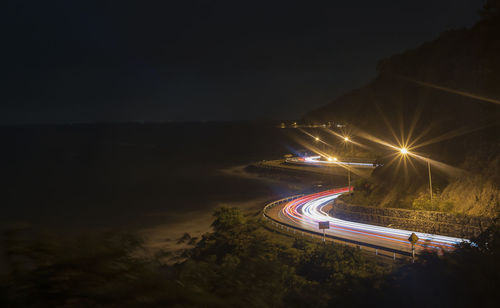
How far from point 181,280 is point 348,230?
19.3 metres

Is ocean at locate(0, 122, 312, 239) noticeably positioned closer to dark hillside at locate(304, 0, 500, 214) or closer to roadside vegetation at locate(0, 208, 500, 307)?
dark hillside at locate(304, 0, 500, 214)

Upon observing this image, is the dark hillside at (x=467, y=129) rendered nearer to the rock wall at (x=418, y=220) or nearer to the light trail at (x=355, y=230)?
the rock wall at (x=418, y=220)

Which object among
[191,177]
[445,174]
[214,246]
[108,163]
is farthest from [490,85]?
[108,163]

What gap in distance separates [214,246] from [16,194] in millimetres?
47035

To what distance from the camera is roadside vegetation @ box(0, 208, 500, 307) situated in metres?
3.19

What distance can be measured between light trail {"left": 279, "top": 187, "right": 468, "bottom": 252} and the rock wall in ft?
1.29

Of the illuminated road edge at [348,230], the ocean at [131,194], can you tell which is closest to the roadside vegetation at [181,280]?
the illuminated road edge at [348,230]

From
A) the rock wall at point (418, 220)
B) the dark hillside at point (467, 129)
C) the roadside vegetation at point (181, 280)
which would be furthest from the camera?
the dark hillside at point (467, 129)

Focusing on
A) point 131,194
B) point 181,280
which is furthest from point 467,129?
point 131,194

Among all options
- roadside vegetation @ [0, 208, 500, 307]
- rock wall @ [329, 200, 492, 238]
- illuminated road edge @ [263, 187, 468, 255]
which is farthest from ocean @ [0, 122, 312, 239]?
roadside vegetation @ [0, 208, 500, 307]

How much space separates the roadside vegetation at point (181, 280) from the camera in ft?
10.5

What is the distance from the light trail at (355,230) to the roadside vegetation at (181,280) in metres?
Result: 4.60

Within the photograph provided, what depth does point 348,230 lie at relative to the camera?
73.5ft

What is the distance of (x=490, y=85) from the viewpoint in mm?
23578
